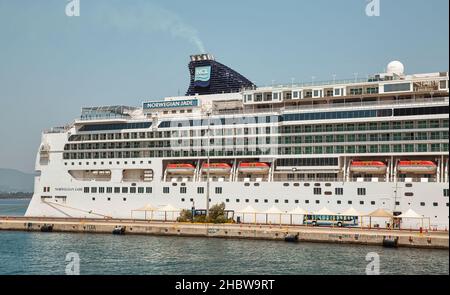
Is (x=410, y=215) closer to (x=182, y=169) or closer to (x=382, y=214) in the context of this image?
(x=382, y=214)

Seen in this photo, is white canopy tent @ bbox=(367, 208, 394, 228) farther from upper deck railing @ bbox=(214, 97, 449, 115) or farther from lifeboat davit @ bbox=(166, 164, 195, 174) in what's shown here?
lifeboat davit @ bbox=(166, 164, 195, 174)

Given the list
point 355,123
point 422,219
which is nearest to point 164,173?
point 355,123

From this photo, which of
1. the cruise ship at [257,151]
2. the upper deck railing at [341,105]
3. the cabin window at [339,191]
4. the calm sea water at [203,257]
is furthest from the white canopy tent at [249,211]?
the upper deck railing at [341,105]

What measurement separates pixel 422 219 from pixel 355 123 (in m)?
10.1

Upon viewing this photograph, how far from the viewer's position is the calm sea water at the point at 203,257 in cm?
3447

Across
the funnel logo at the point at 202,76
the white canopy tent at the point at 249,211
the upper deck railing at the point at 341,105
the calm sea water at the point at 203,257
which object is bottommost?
the calm sea water at the point at 203,257

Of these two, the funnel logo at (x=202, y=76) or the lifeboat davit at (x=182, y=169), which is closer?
the lifeboat davit at (x=182, y=169)

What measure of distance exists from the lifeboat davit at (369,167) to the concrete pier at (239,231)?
21.1 ft

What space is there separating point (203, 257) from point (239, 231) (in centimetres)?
1073

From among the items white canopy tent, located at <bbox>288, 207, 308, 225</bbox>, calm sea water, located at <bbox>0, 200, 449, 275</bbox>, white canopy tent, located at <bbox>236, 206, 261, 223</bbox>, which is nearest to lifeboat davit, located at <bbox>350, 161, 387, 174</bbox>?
white canopy tent, located at <bbox>288, 207, 308, 225</bbox>

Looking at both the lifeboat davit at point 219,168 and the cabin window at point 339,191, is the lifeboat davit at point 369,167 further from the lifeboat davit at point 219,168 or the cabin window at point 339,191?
the lifeboat davit at point 219,168

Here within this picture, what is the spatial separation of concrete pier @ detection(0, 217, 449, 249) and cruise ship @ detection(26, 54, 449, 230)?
3351mm

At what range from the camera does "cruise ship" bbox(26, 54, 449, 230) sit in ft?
164
